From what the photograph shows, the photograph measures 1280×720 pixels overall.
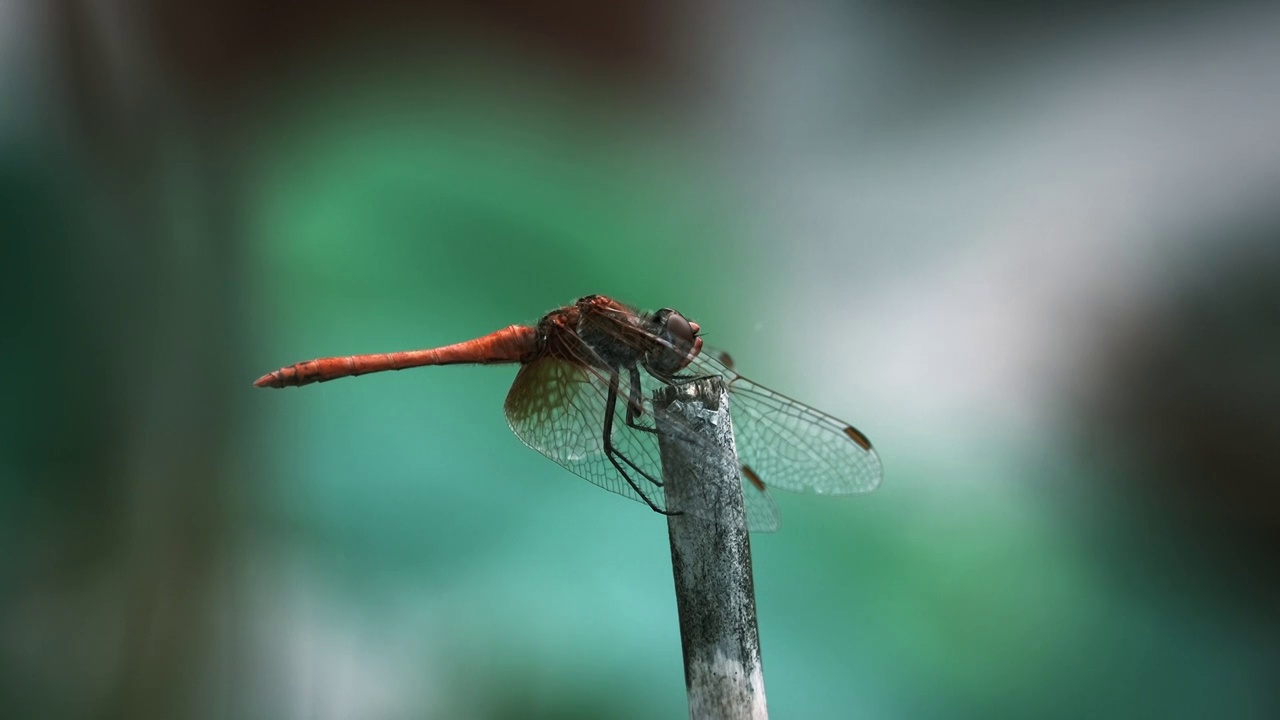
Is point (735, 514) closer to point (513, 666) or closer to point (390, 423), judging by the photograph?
point (513, 666)

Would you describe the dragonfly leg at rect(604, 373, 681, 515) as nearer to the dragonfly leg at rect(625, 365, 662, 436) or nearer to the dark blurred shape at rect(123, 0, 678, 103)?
the dragonfly leg at rect(625, 365, 662, 436)

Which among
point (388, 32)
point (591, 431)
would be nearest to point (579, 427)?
point (591, 431)

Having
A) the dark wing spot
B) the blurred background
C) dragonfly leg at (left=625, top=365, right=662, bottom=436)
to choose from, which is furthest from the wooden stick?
the blurred background

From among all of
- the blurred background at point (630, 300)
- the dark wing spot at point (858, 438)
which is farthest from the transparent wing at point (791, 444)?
the blurred background at point (630, 300)

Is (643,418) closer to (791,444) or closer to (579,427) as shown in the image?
(579,427)

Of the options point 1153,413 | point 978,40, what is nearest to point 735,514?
point 1153,413

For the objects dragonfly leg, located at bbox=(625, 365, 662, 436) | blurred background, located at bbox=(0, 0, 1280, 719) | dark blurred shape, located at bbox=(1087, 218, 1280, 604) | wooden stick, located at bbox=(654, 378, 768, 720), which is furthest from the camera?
dark blurred shape, located at bbox=(1087, 218, 1280, 604)
